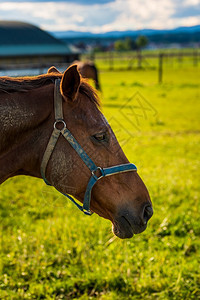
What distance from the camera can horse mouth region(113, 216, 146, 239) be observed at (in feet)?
6.30

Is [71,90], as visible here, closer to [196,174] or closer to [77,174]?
[77,174]

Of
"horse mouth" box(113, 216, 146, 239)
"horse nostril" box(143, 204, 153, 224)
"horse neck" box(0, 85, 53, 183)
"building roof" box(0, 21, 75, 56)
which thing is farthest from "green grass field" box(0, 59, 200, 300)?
"building roof" box(0, 21, 75, 56)

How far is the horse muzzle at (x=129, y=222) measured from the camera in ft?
6.26

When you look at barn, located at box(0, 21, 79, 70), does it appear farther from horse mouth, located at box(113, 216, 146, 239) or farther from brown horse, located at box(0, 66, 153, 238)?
horse mouth, located at box(113, 216, 146, 239)

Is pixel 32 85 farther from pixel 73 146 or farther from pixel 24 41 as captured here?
pixel 24 41

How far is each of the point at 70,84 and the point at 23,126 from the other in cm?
36

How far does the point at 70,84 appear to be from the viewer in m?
1.82

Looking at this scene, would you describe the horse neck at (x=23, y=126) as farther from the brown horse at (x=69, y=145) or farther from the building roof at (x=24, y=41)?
the building roof at (x=24, y=41)

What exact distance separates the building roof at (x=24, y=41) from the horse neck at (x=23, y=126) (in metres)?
21.7

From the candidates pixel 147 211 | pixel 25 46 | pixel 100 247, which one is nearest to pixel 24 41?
pixel 25 46

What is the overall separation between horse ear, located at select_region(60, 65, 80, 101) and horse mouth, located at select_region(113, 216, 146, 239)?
0.74m

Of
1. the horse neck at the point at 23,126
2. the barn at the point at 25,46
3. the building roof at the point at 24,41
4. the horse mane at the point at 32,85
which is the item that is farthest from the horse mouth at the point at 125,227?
the building roof at the point at 24,41

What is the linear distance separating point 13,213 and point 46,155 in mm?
2929

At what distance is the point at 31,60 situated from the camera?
22297mm
